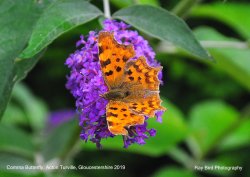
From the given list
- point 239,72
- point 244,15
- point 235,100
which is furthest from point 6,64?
point 235,100

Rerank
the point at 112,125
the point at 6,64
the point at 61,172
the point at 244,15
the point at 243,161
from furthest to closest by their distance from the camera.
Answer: the point at 243,161 < the point at 244,15 < the point at 61,172 < the point at 6,64 < the point at 112,125

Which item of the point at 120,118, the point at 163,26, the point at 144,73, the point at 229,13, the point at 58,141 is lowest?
the point at 58,141

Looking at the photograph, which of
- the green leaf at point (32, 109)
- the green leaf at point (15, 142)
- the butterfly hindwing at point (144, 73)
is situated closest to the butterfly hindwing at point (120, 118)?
the butterfly hindwing at point (144, 73)

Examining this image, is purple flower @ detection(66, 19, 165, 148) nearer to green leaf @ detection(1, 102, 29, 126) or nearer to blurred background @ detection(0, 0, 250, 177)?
blurred background @ detection(0, 0, 250, 177)

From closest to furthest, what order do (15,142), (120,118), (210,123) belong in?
1. (120,118)
2. (15,142)
3. (210,123)

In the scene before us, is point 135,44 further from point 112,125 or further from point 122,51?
point 112,125

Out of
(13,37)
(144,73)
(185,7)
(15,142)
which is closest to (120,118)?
(144,73)

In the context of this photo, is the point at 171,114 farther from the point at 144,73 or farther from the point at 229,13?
the point at 144,73
